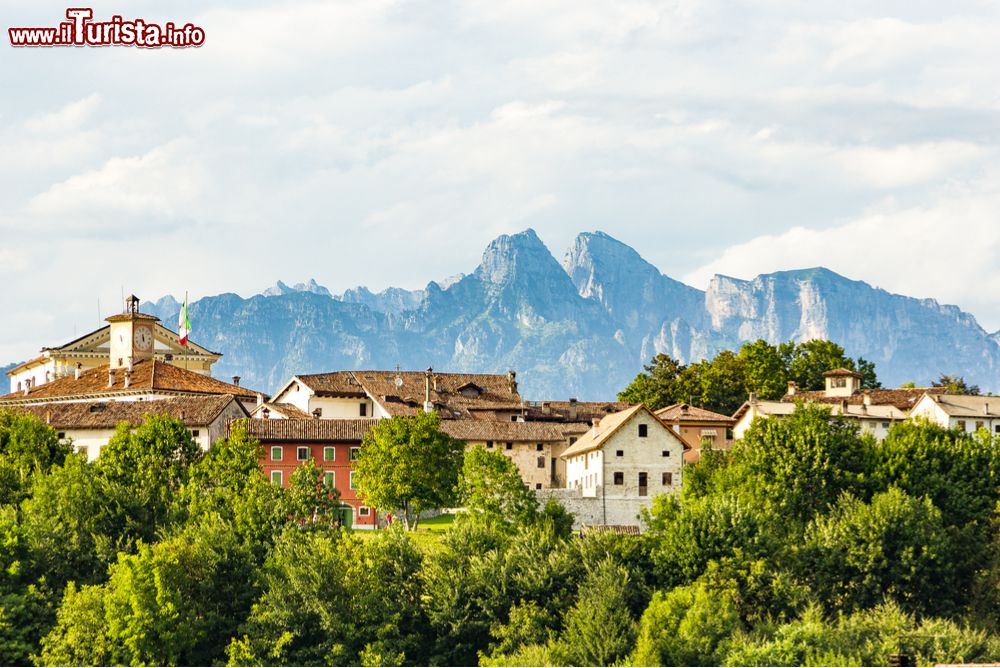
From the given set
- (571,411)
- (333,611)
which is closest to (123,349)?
(571,411)

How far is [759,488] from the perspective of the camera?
234 feet

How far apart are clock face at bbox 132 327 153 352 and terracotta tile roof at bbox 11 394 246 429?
23348 millimetres

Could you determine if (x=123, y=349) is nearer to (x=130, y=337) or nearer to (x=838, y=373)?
(x=130, y=337)

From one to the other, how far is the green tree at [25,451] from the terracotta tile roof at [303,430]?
9.81 meters

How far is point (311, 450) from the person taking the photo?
281 feet

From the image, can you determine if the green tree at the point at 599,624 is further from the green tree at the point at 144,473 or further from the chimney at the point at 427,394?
the chimney at the point at 427,394

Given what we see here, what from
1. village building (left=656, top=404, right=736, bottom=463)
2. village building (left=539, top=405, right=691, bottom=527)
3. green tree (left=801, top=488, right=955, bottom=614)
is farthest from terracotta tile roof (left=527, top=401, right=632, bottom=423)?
green tree (left=801, top=488, right=955, bottom=614)

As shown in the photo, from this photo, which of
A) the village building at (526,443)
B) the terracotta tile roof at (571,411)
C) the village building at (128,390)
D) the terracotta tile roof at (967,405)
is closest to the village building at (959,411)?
the terracotta tile roof at (967,405)

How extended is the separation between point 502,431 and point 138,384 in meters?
27.0

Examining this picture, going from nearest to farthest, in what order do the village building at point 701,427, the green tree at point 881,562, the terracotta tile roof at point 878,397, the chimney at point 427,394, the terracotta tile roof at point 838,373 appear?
the green tree at point 881,562 < the chimney at point 427,394 < the village building at point 701,427 < the terracotta tile roof at point 878,397 < the terracotta tile roof at point 838,373

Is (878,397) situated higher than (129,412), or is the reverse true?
(878,397)

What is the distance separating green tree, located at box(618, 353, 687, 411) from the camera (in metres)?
120

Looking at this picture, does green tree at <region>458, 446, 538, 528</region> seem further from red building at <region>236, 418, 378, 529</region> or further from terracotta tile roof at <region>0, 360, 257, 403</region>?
terracotta tile roof at <region>0, 360, 257, 403</region>

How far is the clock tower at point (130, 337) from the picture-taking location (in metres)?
120
